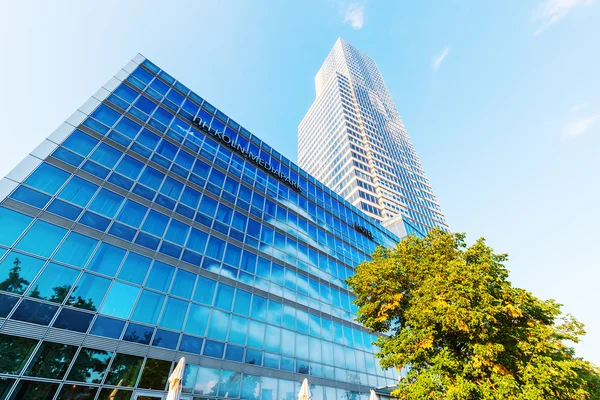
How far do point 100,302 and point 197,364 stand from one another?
17.4ft

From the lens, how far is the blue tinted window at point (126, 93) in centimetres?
1825

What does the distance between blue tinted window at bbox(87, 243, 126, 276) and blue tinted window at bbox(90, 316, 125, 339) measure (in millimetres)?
2035

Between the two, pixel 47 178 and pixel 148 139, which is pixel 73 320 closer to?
pixel 47 178

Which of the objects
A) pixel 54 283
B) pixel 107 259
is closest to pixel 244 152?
pixel 107 259

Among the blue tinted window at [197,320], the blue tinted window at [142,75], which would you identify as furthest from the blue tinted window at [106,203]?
the blue tinted window at [142,75]

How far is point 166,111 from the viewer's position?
20766 mm

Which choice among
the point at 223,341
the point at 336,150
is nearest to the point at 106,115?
the point at 223,341

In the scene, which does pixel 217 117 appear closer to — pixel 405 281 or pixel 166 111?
pixel 166 111

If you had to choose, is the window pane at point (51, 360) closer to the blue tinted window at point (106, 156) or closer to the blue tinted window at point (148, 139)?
the blue tinted window at point (106, 156)

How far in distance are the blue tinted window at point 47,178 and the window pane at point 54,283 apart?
149 inches

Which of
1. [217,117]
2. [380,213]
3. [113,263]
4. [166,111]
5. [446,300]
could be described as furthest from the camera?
[380,213]

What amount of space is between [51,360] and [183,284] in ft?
19.0

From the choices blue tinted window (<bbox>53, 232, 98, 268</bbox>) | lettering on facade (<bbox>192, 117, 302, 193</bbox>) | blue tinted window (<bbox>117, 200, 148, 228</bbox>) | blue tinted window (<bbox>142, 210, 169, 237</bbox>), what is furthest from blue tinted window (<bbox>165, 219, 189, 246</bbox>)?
lettering on facade (<bbox>192, 117, 302, 193</bbox>)

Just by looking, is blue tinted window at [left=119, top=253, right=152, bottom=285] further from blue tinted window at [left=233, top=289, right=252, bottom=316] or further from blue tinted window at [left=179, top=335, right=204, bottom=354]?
blue tinted window at [left=233, top=289, right=252, bottom=316]
